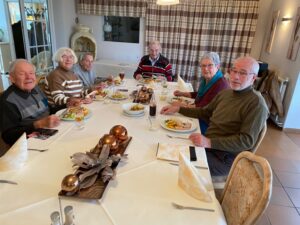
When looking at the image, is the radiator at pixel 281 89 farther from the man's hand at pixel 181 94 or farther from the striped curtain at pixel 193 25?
the man's hand at pixel 181 94

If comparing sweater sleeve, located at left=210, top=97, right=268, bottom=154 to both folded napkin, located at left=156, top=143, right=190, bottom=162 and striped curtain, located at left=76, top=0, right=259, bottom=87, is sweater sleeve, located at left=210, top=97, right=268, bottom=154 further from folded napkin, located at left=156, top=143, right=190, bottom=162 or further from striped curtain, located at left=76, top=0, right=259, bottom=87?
striped curtain, located at left=76, top=0, right=259, bottom=87

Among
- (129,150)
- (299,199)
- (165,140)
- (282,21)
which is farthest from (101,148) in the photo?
(282,21)

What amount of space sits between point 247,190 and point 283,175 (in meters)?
1.83

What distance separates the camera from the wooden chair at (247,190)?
2.71 ft

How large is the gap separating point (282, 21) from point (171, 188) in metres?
3.95

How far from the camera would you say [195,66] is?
4793 millimetres

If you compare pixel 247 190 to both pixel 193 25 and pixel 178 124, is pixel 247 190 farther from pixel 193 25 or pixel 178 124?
pixel 193 25

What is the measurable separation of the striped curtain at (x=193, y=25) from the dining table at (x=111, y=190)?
362 centimetres

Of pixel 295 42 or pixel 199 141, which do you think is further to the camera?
pixel 295 42

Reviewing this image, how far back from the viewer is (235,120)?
1.53 m

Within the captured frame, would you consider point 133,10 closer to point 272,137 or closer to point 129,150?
point 272,137

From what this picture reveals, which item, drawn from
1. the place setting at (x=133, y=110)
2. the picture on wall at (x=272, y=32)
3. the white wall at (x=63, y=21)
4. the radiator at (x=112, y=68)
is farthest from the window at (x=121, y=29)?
the place setting at (x=133, y=110)

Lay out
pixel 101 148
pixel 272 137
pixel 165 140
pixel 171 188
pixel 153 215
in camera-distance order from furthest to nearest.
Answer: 1. pixel 272 137
2. pixel 165 140
3. pixel 101 148
4. pixel 171 188
5. pixel 153 215

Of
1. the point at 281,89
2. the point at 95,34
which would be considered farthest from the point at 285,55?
the point at 95,34
